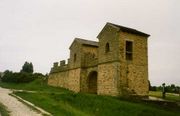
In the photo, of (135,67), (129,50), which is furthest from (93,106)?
(129,50)

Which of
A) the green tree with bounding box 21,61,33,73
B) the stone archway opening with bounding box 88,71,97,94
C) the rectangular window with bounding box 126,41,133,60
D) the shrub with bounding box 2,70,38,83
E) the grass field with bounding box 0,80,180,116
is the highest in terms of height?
the green tree with bounding box 21,61,33,73

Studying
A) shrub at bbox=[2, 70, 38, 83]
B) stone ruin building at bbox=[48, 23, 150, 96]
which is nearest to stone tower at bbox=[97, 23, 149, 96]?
stone ruin building at bbox=[48, 23, 150, 96]

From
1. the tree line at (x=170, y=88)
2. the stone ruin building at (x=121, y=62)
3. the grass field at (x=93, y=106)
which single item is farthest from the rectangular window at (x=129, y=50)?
the tree line at (x=170, y=88)

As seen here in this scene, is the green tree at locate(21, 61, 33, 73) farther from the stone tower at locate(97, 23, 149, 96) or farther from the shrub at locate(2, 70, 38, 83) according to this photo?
the stone tower at locate(97, 23, 149, 96)

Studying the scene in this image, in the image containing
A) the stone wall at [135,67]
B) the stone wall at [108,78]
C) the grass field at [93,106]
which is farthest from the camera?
the stone wall at [135,67]

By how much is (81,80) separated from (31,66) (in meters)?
38.8

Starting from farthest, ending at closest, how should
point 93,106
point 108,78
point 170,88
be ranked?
1. point 170,88
2. point 108,78
3. point 93,106

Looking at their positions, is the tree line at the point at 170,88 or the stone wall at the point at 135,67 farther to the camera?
the tree line at the point at 170,88

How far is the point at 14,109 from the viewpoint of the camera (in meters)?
17.4

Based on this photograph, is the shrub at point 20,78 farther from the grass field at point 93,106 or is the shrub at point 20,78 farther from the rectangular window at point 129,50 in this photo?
the grass field at point 93,106

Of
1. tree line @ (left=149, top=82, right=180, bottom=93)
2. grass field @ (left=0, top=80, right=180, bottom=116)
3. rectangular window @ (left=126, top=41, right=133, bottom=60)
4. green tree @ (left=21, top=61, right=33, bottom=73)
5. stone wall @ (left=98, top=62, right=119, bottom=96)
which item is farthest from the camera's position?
green tree @ (left=21, top=61, right=33, bottom=73)

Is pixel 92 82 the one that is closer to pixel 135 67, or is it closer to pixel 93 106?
pixel 135 67

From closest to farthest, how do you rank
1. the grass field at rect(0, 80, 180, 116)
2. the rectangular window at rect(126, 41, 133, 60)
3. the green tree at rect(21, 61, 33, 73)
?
1. the grass field at rect(0, 80, 180, 116)
2. the rectangular window at rect(126, 41, 133, 60)
3. the green tree at rect(21, 61, 33, 73)

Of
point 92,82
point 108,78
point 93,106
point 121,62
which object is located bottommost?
point 93,106
